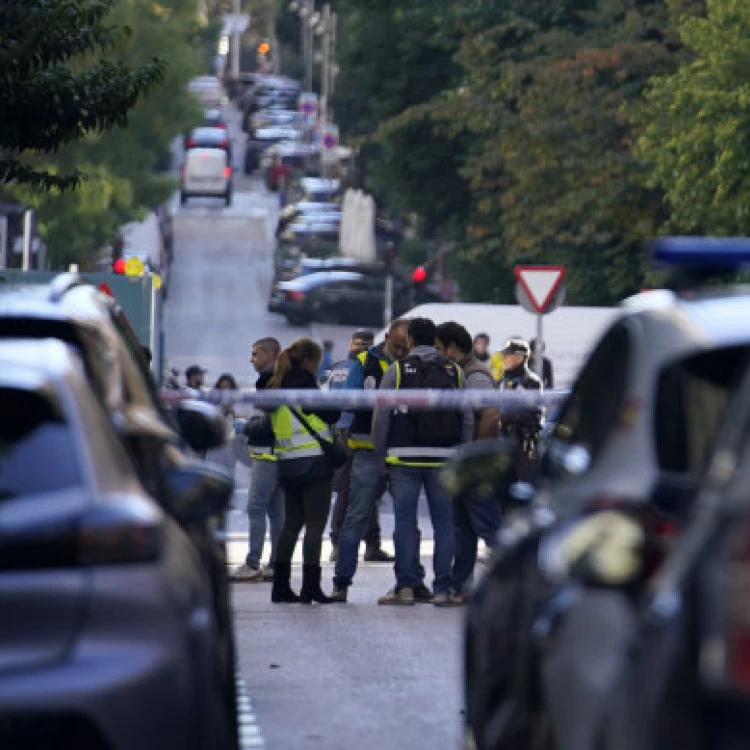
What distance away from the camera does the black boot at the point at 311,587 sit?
52.3 feet

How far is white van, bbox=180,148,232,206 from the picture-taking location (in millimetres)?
98062

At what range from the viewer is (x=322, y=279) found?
61.9 meters

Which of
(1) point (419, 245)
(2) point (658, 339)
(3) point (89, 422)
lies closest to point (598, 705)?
(2) point (658, 339)

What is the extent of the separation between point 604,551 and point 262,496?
12075mm

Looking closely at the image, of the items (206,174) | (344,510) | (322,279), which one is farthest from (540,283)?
(206,174)

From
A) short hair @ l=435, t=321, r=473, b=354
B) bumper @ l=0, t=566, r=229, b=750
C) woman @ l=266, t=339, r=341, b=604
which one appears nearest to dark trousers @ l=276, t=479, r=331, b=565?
woman @ l=266, t=339, r=341, b=604

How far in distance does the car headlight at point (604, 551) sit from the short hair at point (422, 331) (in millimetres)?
10067

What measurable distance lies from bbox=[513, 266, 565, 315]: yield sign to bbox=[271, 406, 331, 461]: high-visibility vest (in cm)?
1144

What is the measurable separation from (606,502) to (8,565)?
1.29 metres

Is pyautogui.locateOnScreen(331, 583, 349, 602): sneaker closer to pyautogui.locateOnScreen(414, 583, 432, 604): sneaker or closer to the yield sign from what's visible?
pyautogui.locateOnScreen(414, 583, 432, 604): sneaker

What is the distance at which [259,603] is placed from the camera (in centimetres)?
1619

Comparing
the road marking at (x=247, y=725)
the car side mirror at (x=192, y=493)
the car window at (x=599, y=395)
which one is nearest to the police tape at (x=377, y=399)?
the road marking at (x=247, y=725)

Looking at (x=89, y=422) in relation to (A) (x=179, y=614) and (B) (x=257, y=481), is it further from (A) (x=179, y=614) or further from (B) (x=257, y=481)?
(B) (x=257, y=481)

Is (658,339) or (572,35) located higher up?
(572,35)
